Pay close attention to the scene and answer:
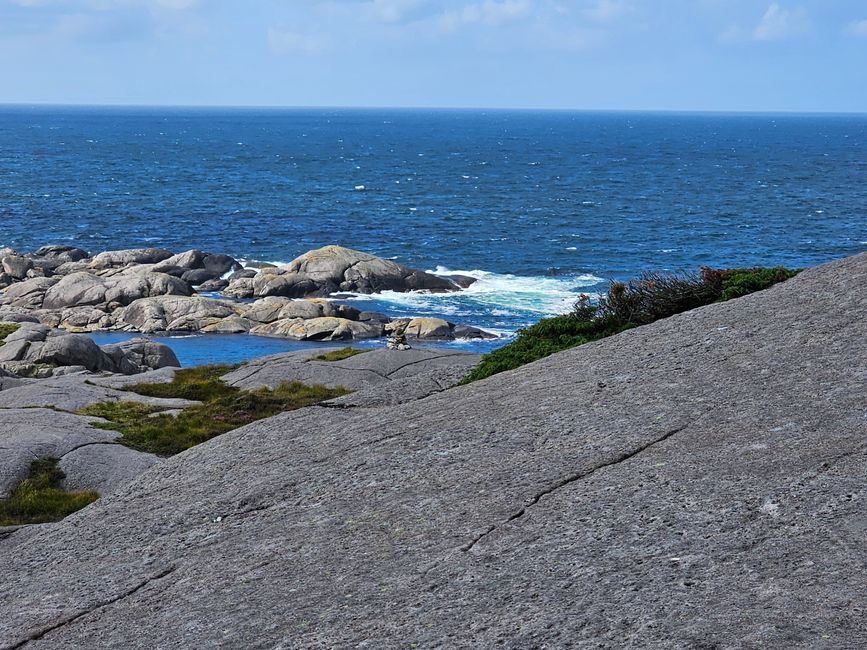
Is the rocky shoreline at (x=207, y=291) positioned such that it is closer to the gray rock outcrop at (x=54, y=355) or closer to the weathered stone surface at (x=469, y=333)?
the weathered stone surface at (x=469, y=333)

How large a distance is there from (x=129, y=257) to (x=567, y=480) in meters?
69.3

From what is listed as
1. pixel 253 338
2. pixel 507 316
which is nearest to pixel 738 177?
pixel 507 316

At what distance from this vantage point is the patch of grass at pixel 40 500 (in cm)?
1830

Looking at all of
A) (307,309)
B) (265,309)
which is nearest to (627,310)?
(307,309)

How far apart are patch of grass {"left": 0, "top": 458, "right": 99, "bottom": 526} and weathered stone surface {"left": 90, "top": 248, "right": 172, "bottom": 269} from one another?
188 ft

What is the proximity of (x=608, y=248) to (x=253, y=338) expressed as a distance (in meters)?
41.4

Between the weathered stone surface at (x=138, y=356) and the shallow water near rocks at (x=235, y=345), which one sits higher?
the weathered stone surface at (x=138, y=356)

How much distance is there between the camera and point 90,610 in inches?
429

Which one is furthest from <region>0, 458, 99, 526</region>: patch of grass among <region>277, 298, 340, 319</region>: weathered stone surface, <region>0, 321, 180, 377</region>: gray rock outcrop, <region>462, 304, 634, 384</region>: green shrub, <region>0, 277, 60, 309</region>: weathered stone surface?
<region>0, 277, 60, 309</region>: weathered stone surface

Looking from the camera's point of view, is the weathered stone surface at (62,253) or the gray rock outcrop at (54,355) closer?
the gray rock outcrop at (54,355)

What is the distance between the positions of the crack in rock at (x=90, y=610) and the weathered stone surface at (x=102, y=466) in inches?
342

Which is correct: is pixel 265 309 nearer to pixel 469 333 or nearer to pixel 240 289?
pixel 240 289

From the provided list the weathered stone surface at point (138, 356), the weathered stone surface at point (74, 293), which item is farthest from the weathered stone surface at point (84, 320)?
the weathered stone surface at point (138, 356)

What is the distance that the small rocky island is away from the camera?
59094 mm
